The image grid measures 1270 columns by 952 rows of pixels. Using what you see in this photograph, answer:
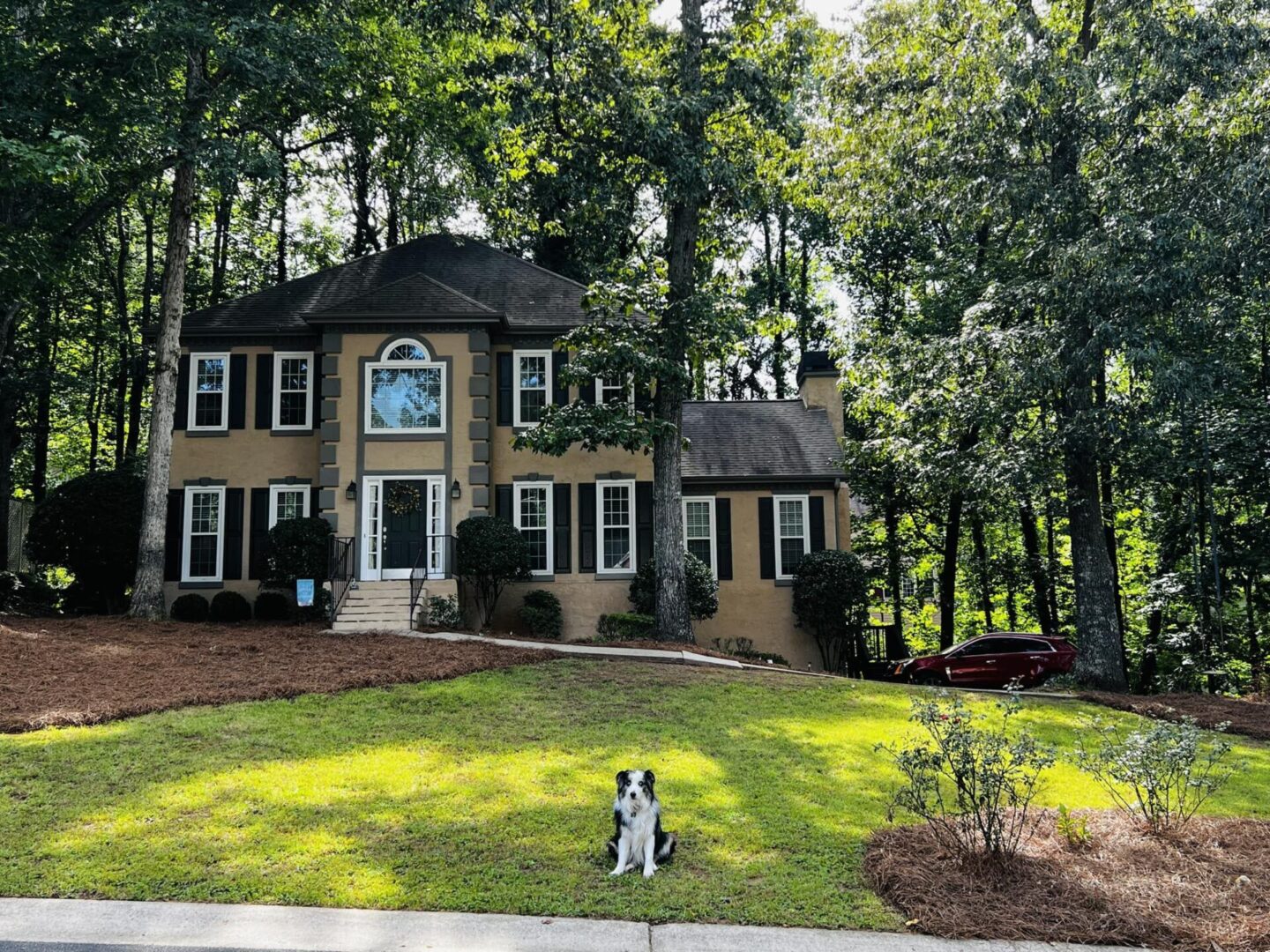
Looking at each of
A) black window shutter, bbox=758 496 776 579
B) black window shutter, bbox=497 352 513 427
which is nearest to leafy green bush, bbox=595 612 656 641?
black window shutter, bbox=758 496 776 579

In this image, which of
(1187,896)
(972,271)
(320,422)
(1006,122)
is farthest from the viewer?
(972,271)

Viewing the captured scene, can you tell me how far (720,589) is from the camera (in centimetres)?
1969

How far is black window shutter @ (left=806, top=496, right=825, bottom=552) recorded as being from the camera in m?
19.9

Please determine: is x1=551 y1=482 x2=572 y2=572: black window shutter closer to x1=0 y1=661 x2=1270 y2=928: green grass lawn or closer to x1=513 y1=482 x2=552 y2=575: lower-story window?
x1=513 y1=482 x2=552 y2=575: lower-story window

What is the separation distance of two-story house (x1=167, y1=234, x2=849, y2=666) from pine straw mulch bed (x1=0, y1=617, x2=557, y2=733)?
3294 millimetres

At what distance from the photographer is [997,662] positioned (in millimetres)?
17734

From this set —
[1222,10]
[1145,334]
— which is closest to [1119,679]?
[1145,334]

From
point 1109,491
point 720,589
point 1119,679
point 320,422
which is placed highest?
point 320,422

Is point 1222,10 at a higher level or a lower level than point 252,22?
lower

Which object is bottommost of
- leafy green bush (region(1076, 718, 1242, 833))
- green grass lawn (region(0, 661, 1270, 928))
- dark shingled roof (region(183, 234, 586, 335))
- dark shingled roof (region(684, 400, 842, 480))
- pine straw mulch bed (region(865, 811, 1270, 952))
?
pine straw mulch bed (region(865, 811, 1270, 952))

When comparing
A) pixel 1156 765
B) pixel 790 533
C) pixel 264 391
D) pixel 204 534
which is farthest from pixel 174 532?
pixel 1156 765

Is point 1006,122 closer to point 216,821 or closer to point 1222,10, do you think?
point 1222,10

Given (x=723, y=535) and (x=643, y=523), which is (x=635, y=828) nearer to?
(x=643, y=523)

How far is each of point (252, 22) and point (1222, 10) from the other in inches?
→ 625
